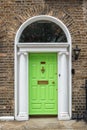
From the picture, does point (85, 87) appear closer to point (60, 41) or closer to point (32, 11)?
point (60, 41)

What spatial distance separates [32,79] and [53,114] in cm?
141

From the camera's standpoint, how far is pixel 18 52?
9.45m

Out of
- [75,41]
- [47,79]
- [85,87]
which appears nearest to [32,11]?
[75,41]

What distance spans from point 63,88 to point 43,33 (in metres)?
1.99

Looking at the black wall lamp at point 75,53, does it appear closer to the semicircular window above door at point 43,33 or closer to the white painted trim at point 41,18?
the white painted trim at point 41,18

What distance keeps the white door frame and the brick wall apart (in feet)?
0.45

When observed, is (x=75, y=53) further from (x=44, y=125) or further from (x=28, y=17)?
(x=44, y=125)

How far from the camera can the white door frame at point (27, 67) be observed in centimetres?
938

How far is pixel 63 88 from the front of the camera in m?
9.47

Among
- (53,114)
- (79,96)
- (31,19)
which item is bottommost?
(53,114)

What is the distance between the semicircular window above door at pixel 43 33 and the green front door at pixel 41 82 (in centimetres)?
55

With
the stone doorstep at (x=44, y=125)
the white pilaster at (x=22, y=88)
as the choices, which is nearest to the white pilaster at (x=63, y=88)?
the stone doorstep at (x=44, y=125)

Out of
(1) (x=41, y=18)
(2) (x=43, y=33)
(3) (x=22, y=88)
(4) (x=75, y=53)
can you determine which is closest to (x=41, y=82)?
(3) (x=22, y=88)

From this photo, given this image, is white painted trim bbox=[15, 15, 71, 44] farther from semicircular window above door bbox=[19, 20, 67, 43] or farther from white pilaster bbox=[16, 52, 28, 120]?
white pilaster bbox=[16, 52, 28, 120]
